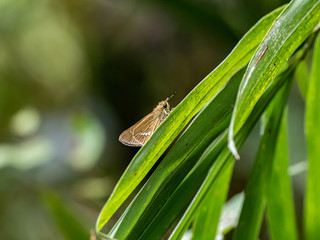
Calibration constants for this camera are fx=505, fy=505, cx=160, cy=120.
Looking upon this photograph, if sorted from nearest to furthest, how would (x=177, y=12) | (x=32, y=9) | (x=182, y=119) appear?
(x=182, y=119) < (x=177, y=12) < (x=32, y=9)

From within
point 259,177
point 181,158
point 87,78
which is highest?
point 87,78

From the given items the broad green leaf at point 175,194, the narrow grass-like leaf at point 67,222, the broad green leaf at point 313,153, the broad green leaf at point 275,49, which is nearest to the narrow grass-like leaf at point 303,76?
the broad green leaf at point 313,153

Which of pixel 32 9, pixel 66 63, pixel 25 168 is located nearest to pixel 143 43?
pixel 66 63

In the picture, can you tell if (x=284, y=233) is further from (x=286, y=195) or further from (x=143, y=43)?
(x=143, y=43)

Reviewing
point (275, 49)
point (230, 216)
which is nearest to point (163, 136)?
point (275, 49)

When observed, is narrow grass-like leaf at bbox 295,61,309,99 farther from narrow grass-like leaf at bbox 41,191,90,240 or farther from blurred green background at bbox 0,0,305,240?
blurred green background at bbox 0,0,305,240

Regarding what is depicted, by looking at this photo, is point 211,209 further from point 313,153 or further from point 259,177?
point 313,153

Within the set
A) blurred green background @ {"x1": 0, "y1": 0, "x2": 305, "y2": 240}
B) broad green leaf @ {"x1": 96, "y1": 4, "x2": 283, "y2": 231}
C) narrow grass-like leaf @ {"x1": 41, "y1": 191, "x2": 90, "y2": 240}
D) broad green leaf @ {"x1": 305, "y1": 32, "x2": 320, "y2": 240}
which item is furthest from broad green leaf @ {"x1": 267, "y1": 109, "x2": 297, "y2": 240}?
blurred green background @ {"x1": 0, "y1": 0, "x2": 305, "y2": 240}
